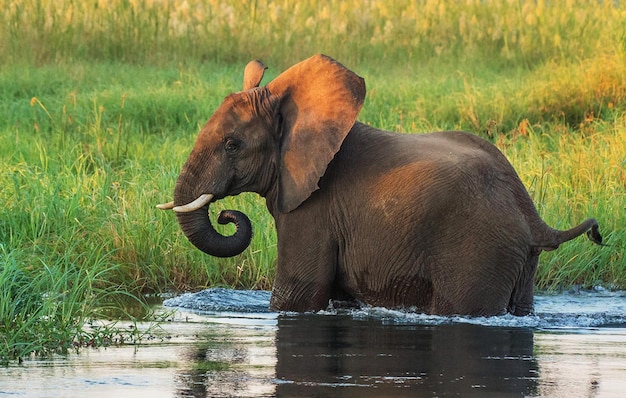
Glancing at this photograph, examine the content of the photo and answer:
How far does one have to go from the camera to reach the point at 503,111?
13812 mm

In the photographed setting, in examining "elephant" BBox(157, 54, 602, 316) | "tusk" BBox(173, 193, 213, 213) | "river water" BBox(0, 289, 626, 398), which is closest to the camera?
"river water" BBox(0, 289, 626, 398)

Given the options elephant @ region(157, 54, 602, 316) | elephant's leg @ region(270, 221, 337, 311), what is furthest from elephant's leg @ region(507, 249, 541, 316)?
elephant's leg @ region(270, 221, 337, 311)

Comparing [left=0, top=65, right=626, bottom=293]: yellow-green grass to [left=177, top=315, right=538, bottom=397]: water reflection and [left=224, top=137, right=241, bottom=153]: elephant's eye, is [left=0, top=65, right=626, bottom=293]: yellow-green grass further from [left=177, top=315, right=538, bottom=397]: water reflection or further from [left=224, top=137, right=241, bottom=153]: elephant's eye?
[left=177, top=315, right=538, bottom=397]: water reflection

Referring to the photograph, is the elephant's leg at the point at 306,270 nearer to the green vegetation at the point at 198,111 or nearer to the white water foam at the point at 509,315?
the white water foam at the point at 509,315

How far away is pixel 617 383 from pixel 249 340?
6.22 feet

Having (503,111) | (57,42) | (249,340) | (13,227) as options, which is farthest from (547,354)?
(57,42)

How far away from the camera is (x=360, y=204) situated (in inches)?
306

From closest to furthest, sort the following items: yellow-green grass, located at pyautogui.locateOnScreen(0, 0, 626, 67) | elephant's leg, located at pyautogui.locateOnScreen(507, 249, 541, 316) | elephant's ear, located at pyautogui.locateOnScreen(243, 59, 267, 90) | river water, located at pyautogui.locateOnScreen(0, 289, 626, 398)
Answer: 1. river water, located at pyautogui.locateOnScreen(0, 289, 626, 398)
2. elephant's leg, located at pyautogui.locateOnScreen(507, 249, 541, 316)
3. elephant's ear, located at pyautogui.locateOnScreen(243, 59, 267, 90)
4. yellow-green grass, located at pyautogui.locateOnScreen(0, 0, 626, 67)

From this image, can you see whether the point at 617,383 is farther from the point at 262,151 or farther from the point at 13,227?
the point at 13,227

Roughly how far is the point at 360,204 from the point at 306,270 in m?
0.45

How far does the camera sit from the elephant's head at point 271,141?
7.87 metres

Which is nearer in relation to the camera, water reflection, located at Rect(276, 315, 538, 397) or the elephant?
water reflection, located at Rect(276, 315, 538, 397)

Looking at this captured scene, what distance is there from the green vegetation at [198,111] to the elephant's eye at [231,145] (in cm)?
99

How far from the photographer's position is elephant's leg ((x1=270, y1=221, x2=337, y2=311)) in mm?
7820
